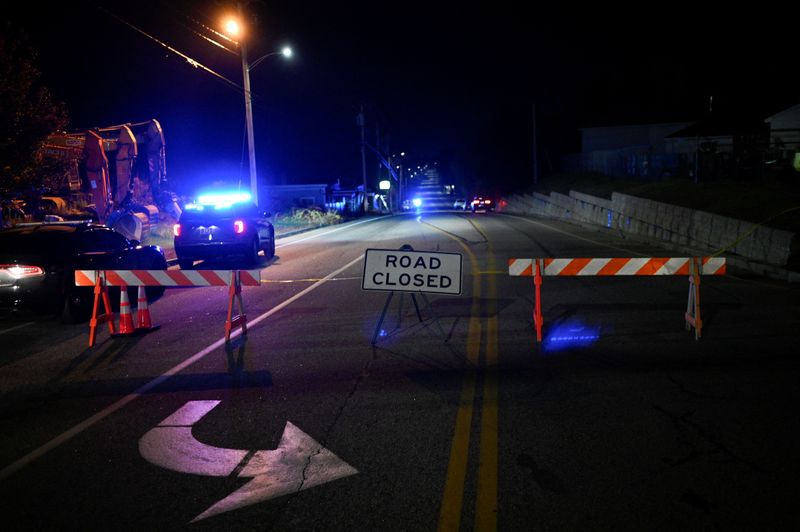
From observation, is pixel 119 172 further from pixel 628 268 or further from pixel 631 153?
pixel 631 153

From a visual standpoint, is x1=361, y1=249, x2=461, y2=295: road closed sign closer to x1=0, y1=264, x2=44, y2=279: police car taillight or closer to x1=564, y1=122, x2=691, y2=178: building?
x1=0, y1=264, x2=44, y2=279: police car taillight

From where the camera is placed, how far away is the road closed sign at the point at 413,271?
8625mm

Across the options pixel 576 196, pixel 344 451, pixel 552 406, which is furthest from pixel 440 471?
pixel 576 196

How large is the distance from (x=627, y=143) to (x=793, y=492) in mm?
65220

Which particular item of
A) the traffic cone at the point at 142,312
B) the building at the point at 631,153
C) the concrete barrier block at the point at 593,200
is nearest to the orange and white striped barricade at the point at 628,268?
the traffic cone at the point at 142,312

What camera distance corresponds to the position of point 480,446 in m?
4.87

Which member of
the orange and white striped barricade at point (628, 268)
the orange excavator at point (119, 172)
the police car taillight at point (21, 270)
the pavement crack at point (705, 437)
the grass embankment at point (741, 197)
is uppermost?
the orange excavator at point (119, 172)

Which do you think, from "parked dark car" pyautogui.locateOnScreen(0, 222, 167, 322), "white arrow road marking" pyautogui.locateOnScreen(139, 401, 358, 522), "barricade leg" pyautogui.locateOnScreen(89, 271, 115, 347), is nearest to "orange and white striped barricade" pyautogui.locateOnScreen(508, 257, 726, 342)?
"white arrow road marking" pyautogui.locateOnScreen(139, 401, 358, 522)

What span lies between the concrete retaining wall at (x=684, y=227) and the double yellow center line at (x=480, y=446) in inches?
250

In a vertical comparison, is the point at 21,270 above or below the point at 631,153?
below

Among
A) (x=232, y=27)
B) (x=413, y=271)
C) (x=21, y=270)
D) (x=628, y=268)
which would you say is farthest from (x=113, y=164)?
(x=628, y=268)

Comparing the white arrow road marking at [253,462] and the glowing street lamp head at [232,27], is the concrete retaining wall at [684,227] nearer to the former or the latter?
the white arrow road marking at [253,462]

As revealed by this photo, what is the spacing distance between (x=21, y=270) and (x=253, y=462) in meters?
7.27

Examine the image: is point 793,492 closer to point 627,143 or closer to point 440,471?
point 440,471
